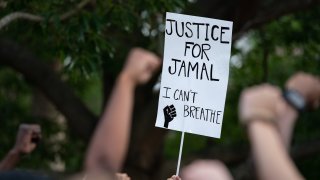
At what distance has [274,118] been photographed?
3.31 metres

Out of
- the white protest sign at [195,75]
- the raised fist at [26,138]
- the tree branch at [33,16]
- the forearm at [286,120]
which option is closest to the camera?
the forearm at [286,120]

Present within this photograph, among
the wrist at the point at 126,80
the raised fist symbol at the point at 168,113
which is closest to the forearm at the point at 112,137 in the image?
the wrist at the point at 126,80

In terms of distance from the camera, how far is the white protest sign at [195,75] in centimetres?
608

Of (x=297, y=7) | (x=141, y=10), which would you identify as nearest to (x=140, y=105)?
(x=297, y=7)

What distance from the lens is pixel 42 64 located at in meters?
12.1

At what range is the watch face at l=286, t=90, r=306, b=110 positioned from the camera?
338 centimetres

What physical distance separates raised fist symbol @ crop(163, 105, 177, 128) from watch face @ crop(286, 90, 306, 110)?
2829mm

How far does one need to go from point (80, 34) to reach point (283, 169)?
513cm

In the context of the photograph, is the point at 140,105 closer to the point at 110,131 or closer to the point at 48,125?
the point at 48,125

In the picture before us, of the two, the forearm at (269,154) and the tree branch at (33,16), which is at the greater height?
the tree branch at (33,16)

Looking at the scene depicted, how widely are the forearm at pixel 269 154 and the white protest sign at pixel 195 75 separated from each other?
274 cm

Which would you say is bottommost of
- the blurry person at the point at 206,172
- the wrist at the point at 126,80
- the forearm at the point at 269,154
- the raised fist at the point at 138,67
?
the blurry person at the point at 206,172

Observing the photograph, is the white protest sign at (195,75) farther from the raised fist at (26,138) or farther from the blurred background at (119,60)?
the blurred background at (119,60)

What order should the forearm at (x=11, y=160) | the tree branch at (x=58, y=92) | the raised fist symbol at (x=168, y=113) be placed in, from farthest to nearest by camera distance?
the tree branch at (x=58, y=92) → the forearm at (x=11, y=160) → the raised fist symbol at (x=168, y=113)
